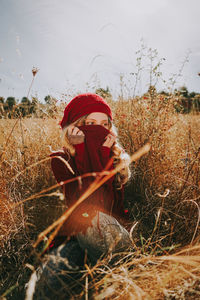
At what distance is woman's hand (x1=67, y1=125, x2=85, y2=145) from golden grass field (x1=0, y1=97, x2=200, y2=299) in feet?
0.70

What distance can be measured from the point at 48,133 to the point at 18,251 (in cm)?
142

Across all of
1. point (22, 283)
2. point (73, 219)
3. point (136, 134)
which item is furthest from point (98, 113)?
point (22, 283)

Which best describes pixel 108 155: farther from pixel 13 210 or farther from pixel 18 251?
pixel 18 251

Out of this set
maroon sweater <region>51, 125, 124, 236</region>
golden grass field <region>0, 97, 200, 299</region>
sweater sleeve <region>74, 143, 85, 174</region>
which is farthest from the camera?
sweater sleeve <region>74, 143, 85, 174</region>

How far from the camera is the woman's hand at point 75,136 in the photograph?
138 cm

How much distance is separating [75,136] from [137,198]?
95 cm

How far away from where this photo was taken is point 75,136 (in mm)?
1385

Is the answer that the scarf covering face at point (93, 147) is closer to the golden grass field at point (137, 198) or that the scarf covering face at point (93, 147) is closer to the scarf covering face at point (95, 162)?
the scarf covering face at point (95, 162)

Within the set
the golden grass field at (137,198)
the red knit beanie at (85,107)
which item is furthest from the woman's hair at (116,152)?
the golden grass field at (137,198)

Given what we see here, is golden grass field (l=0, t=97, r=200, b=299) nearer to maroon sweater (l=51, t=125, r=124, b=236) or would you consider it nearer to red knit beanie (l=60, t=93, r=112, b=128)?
maroon sweater (l=51, t=125, r=124, b=236)

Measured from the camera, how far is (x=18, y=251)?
4.10 ft

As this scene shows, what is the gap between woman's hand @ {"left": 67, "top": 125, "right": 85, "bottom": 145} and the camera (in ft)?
4.54

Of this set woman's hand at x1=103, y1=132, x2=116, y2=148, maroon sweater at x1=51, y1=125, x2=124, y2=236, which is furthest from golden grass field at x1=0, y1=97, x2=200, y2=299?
woman's hand at x1=103, y1=132, x2=116, y2=148

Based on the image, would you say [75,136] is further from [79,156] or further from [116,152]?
[116,152]
